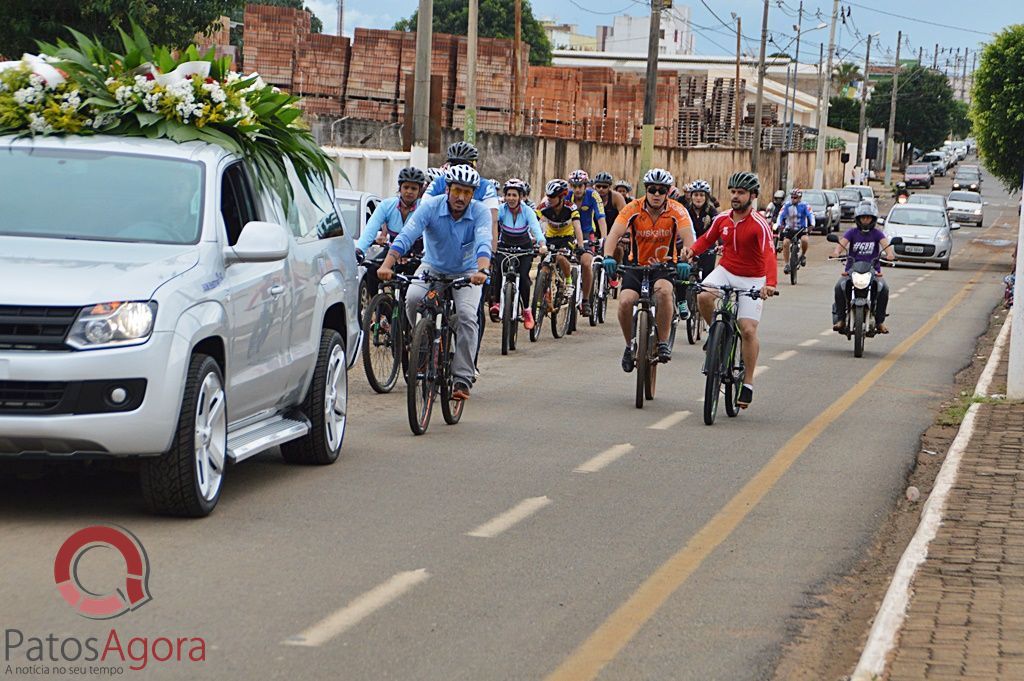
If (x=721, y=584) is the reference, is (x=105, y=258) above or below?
above

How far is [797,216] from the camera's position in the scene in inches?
1443

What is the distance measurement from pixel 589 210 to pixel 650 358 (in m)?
7.67

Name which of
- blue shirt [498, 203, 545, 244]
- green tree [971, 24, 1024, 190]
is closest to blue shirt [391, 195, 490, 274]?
blue shirt [498, 203, 545, 244]

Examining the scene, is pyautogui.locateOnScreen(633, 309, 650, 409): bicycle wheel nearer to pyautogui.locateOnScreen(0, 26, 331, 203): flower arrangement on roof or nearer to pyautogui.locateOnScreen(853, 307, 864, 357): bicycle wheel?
pyautogui.locateOnScreen(0, 26, 331, 203): flower arrangement on roof

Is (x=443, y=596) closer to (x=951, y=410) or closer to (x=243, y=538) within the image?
(x=243, y=538)

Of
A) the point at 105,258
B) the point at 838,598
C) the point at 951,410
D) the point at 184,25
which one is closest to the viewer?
the point at 838,598

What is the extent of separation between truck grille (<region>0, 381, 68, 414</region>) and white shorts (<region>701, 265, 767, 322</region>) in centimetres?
744

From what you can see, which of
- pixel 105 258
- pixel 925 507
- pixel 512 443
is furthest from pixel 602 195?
pixel 105 258

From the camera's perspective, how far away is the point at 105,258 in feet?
27.2

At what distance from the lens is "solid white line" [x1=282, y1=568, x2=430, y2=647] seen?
641cm

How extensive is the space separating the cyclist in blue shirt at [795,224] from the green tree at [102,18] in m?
12.3

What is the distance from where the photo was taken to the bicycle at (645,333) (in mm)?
14430

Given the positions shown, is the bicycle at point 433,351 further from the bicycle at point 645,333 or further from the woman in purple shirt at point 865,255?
the woman in purple shirt at point 865,255

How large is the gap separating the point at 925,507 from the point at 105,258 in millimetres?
4696
